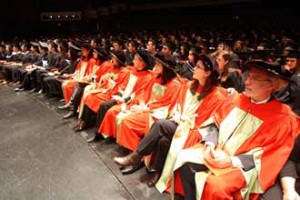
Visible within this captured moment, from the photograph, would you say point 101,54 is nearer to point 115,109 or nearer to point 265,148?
point 115,109

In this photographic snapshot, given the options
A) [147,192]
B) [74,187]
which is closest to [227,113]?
[147,192]

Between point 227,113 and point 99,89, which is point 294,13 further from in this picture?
point 227,113

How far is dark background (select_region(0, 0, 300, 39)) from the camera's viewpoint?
14.0 metres

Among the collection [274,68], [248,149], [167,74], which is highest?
[274,68]

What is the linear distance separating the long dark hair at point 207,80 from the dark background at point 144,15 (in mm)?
10933

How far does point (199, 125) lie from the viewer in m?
2.81

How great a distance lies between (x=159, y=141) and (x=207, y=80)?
68 cm

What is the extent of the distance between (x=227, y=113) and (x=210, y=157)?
0.42 meters

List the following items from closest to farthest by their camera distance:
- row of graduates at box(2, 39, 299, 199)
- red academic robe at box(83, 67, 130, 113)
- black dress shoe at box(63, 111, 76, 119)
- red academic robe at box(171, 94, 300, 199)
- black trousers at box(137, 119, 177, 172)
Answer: red academic robe at box(171, 94, 300, 199), row of graduates at box(2, 39, 299, 199), black trousers at box(137, 119, 177, 172), red academic robe at box(83, 67, 130, 113), black dress shoe at box(63, 111, 76, 119)

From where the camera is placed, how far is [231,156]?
2.26 meters

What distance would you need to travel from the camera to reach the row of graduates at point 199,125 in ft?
6.88

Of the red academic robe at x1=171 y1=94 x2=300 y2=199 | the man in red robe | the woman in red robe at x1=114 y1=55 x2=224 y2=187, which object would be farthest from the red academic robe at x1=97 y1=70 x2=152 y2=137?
the red academic robe at x1=171 y1=94 x2=300 y2=199

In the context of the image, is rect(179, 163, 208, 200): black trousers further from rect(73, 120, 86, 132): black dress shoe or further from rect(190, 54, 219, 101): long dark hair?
rect(73, 120, 86, 132): black dress shoe

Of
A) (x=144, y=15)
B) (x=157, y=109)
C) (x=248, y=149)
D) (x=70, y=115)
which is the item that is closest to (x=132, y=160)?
(x=157, y=109)
